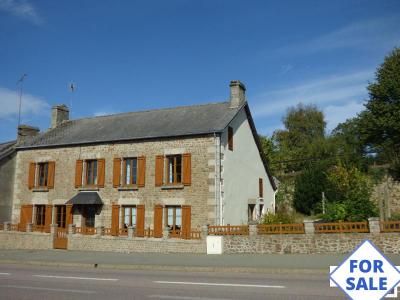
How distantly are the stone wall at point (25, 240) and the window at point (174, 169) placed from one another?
7353 millimetres

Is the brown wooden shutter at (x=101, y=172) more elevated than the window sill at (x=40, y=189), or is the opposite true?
the brown wooden shutter at (x=101, y=172)

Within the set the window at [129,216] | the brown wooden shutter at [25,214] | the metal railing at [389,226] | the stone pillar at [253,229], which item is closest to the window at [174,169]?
the window at [129,216]

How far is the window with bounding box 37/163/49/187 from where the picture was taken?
80.5 feet

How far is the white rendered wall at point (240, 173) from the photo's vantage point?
67.8ft

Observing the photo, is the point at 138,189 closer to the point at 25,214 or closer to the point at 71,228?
the point at 71,228

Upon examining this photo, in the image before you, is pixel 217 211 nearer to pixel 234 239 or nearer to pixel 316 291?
pixel 234 239

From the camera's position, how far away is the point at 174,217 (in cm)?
2042

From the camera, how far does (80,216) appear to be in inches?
894

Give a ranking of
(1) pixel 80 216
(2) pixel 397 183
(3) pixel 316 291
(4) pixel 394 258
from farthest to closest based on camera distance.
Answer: (2) pixel 397 183, (1) pixel 80 216, (4) pixel 394 258, (3) pixel 316 291

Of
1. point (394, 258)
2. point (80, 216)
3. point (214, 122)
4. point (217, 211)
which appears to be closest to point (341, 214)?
point (394, 258)

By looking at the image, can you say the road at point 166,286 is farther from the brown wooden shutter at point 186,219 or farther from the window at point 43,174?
the window at point 43,174

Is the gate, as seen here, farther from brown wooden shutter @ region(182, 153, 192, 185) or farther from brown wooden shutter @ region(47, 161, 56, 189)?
brown wooden shutter @ region(182, 153, 192, 185)

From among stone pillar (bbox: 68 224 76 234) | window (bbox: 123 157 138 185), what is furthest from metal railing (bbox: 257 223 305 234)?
stone pillar (bbox: 68 224 76 234)

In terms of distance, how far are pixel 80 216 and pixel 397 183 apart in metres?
22.8
